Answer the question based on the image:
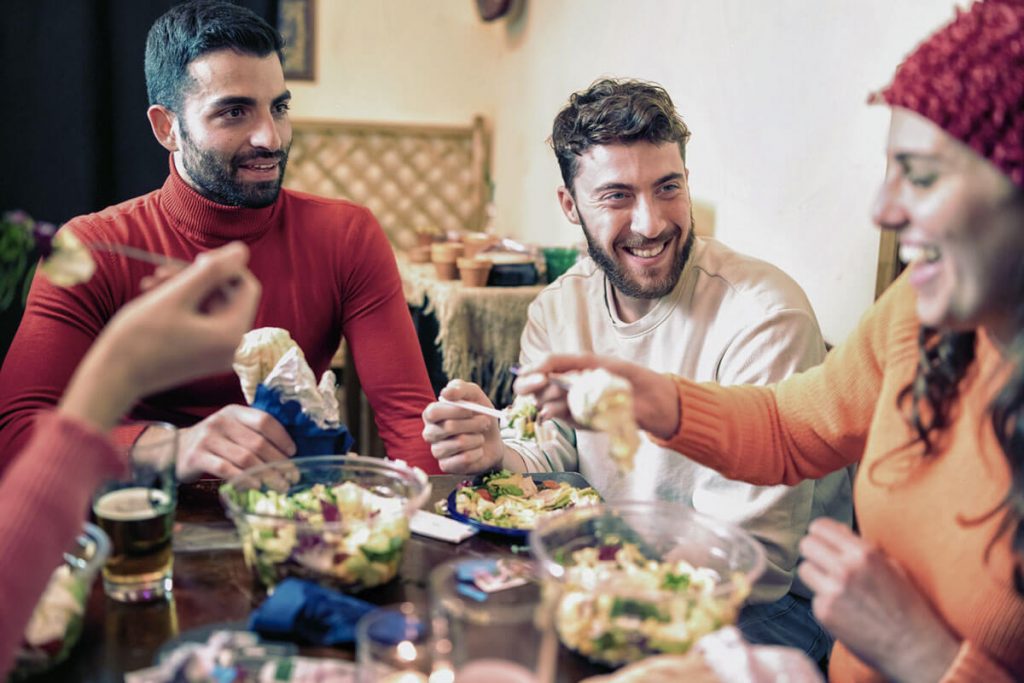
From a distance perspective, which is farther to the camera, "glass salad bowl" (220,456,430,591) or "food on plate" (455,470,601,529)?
"food on plate" (455,470,601,529)

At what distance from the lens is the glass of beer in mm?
893

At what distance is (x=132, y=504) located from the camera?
903 millimetres

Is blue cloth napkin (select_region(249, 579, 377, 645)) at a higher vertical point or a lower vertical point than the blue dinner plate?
higher

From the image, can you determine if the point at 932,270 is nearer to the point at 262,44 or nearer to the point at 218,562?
the point at 218,562

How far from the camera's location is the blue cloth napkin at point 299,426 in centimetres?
117

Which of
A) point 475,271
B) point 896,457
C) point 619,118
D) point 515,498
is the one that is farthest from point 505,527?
point 475,271

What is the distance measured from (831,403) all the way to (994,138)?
1.35 ft

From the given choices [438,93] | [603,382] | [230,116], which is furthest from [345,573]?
[438,93]

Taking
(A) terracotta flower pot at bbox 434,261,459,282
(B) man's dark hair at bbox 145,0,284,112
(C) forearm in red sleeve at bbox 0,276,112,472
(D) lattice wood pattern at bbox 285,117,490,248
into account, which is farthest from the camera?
(D) lattice wood pattern at bbox 285,117,490,248

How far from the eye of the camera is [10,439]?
138 centimetres

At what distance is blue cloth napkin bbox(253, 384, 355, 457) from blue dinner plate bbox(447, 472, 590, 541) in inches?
6.7

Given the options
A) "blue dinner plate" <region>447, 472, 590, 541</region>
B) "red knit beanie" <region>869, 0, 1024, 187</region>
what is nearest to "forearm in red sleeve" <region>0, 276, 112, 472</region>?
"blue dinner plate" <region>447, 472, 590, 541</region>

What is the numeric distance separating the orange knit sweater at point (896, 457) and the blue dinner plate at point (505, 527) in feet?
0.70

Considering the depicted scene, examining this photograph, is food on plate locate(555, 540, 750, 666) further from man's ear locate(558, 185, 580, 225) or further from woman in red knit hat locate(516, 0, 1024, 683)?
man's ear locate(558, 185, 580, 225)
